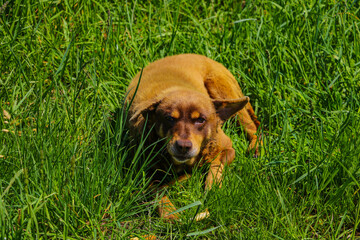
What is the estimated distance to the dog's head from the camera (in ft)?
13.5

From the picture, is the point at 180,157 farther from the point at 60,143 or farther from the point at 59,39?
the point at 59,39

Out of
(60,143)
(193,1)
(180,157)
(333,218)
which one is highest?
(193,1)

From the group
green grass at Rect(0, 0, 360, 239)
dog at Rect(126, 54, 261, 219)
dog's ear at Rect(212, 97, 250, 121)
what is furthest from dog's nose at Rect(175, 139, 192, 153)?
dog's ear at Rect(212, 97, 250, 121)

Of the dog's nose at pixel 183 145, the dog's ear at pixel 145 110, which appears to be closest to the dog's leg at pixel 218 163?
the dog's nose at pixel 183 145

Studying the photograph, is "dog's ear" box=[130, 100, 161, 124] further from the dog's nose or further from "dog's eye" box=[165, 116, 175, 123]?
the dog's nose

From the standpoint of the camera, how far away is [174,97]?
4363mm

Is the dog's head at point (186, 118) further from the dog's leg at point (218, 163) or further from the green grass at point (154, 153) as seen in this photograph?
Answer: the green grass at point (154, 153)

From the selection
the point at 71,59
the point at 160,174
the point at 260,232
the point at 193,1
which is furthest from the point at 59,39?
the point at 260,232

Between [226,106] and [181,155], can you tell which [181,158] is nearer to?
[181,155]

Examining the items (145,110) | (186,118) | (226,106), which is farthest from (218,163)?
(145,110)

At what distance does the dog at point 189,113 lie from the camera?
418 centimetres

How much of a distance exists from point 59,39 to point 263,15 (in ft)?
7.04

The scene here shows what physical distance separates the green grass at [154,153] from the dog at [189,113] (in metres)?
0.17

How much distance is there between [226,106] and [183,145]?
68 centimetres
